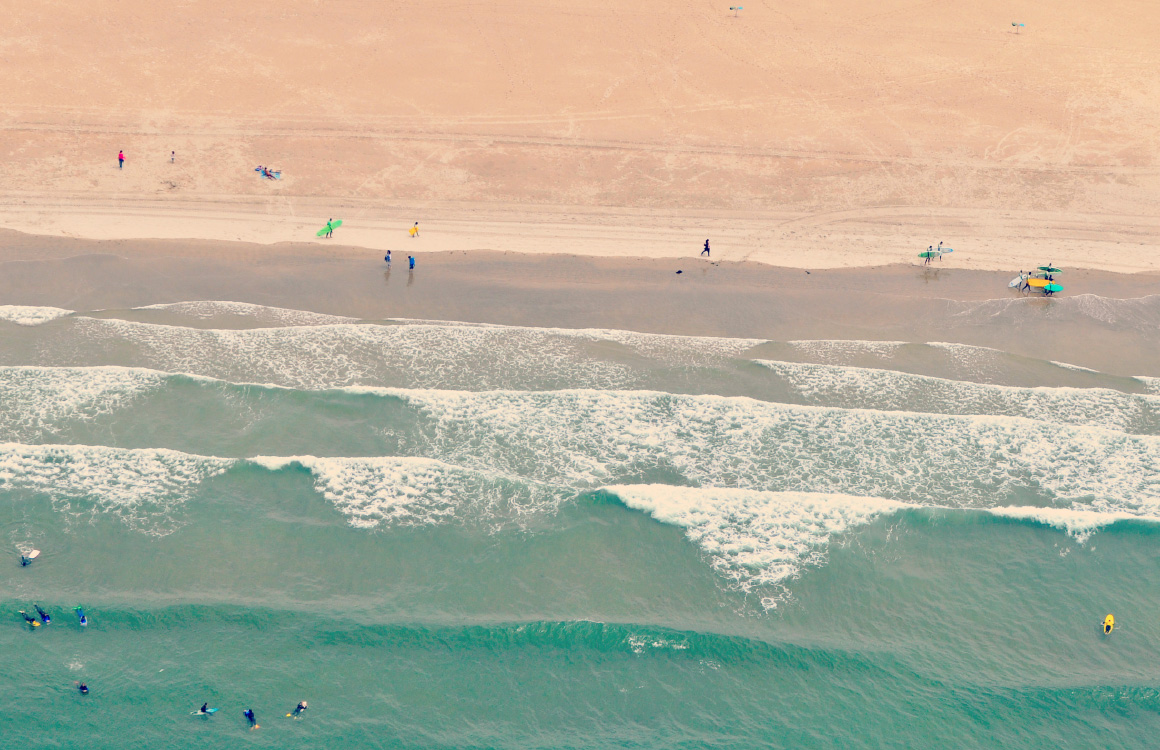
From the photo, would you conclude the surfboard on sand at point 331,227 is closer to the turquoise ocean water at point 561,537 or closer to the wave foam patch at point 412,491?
the turquoise ocean water at point 561,537

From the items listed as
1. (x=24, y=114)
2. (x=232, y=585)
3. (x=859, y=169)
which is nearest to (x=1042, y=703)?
(x=232, y=585)

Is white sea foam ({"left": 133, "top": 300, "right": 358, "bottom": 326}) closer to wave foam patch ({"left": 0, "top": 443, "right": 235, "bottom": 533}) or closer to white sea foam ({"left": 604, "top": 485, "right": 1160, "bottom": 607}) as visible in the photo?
wave foam patch ({"left": 0, "top": 443, "right": 235, "bottom": 533})

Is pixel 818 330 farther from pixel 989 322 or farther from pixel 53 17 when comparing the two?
pixel 53 17

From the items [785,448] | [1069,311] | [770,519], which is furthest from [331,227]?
[1069,311]

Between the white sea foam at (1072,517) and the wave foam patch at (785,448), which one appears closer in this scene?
the white sea foam at (1072,517)

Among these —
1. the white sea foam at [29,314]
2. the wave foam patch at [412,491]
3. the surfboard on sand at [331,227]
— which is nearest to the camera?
the wave foam patch at [412,491]

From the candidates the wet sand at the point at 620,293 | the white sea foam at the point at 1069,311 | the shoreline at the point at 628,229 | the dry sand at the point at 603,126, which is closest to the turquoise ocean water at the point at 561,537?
the wet sand at the point at 620,293

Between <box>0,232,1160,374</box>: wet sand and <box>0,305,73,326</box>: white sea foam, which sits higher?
<box>0,232,1160,374</box>: wet sand

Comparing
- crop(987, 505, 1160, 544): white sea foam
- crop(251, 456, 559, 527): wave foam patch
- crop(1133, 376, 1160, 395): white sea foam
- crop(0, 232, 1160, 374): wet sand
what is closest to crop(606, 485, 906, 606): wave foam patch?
crop(251, 456, 559, 527): wave foam patch
